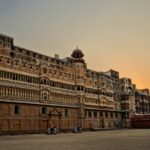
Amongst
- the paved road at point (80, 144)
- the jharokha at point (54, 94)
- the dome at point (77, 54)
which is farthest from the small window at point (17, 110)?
the dome at point (77, 54)

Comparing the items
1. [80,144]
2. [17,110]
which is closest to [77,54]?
[17,110]

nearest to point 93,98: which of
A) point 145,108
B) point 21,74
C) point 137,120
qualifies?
point 137,120

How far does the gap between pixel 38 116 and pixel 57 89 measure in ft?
34.3

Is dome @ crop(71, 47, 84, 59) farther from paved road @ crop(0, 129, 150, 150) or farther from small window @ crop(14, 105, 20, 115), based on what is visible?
paved road @ crop(0, 129, 150, 150)

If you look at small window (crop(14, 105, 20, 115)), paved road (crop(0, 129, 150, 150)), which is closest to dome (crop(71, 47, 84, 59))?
small window (crop(14, 105, 20, 115))

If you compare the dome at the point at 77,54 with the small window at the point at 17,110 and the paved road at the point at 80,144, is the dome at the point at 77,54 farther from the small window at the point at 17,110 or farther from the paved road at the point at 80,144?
the paved road at the point at 80,144

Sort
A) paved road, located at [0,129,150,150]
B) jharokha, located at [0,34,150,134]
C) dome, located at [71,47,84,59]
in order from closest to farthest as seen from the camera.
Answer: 1. paved road, located at [0,129,150,150]
2. jharokha, located at [0,34,150,134]
3. dome, located at [71,47,84,59]

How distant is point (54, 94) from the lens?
232ft

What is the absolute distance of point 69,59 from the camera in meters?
80.2

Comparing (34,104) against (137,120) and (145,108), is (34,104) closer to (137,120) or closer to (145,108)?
(137,120)

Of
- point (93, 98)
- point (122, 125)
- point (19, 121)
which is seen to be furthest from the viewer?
point (122, 125)

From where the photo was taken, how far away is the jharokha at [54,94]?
59000 millimetres

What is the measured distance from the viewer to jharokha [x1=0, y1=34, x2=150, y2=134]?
59000mm

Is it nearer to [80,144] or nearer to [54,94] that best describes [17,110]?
[54,94]
